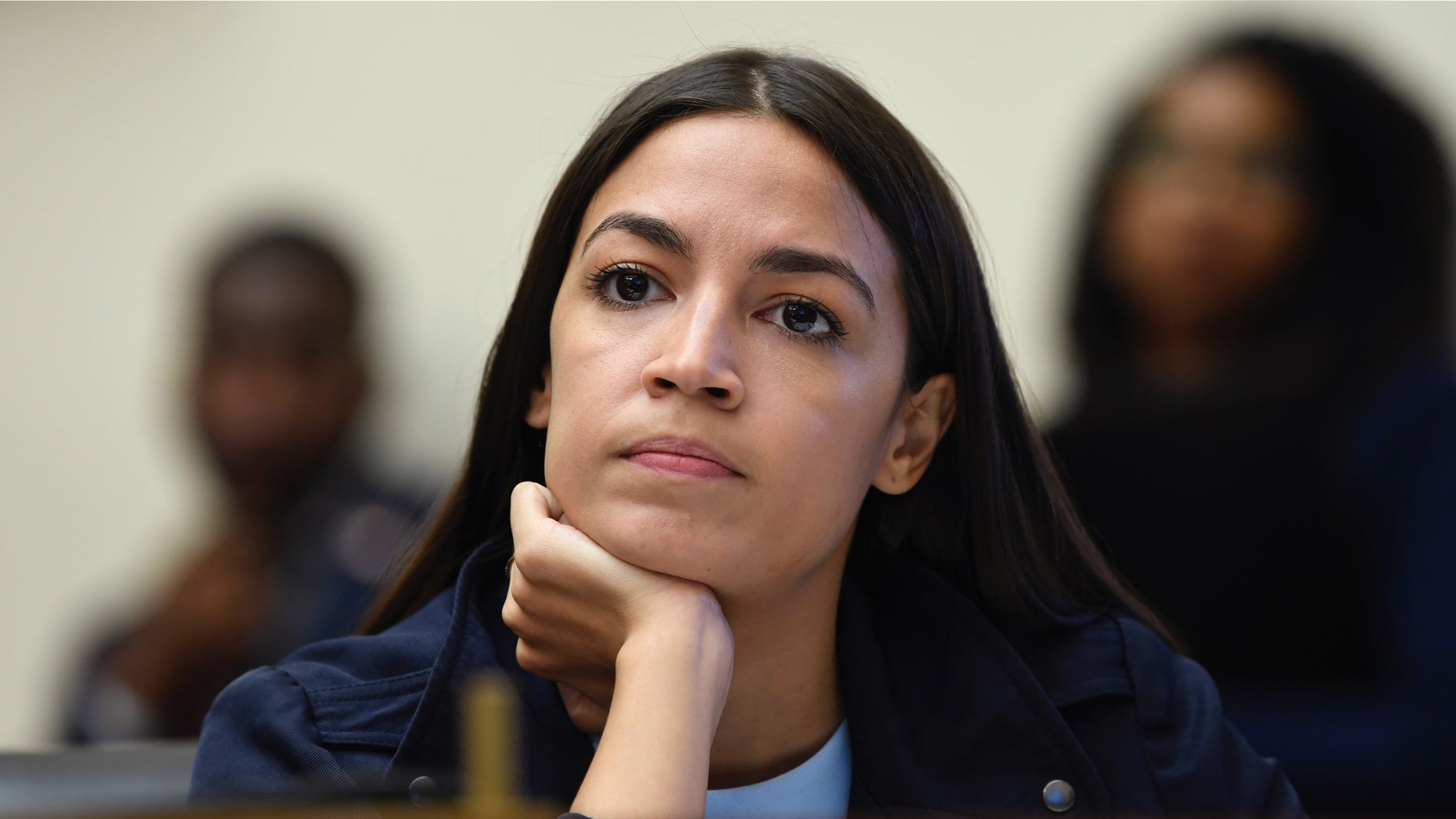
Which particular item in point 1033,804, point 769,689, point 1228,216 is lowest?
point 1033,804

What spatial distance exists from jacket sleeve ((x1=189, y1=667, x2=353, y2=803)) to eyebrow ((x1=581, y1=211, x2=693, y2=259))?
2.10 ft

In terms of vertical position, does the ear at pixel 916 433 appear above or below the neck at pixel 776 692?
above

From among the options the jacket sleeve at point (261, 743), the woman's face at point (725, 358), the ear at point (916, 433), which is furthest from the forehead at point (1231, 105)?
the jacket sleeve at point (261, 743)

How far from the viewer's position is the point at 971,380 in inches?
76.5

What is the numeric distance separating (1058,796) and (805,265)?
744 millimetres

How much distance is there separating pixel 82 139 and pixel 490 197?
53.2 inches

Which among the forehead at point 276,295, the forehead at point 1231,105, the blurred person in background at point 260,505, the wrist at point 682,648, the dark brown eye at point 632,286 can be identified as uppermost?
the forehead at point 1231,105

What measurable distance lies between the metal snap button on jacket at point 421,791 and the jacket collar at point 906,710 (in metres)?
0.42

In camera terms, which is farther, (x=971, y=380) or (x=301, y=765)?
(x=971, y=380)

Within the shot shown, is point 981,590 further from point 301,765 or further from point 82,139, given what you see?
point 82,139

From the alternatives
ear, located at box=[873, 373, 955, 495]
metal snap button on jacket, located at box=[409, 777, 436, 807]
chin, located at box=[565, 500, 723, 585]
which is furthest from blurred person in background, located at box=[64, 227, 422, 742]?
metal snap button on jacket, located at box=[409, 777, 436, 807]

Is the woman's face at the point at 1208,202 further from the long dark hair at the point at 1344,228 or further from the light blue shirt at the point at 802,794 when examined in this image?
the light blue shirt at the point at 802,794

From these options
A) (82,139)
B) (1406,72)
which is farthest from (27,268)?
(1406,72)

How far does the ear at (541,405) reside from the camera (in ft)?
6.27
